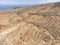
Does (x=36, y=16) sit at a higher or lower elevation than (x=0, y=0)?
lower

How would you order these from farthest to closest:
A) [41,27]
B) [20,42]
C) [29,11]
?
[29,11] → [41,27] → [20,42]

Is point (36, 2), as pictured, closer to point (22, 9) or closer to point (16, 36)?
point (22, 9)

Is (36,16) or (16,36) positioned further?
(36,16)

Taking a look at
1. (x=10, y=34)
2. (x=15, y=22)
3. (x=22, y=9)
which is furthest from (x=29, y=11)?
(x=10, y=34)

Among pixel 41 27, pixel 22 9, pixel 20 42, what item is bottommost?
pixel 20 42

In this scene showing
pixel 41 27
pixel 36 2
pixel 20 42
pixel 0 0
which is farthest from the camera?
pixel 0 0

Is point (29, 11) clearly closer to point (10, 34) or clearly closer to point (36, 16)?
point (36, 16)

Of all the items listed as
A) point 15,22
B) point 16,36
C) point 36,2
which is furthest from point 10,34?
point 36,2
